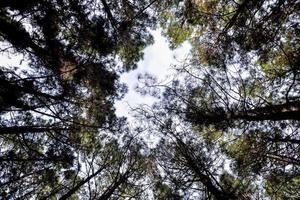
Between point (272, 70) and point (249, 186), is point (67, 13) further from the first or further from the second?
point (249, 186)

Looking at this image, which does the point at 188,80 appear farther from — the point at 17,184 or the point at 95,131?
the point at 17,184

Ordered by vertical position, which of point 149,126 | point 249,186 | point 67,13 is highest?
point 67,13

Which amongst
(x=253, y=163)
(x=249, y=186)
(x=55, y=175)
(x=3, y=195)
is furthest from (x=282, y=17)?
(x=3, y=195)

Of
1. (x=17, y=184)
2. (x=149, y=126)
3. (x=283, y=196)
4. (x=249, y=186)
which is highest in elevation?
(x=149, y=126)

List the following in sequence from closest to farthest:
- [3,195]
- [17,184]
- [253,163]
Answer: [3,195]
[17,184]
[253,163]

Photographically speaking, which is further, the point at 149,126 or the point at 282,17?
the point at 149,126

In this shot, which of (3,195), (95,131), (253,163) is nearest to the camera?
(3,195)

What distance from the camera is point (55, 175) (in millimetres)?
9000

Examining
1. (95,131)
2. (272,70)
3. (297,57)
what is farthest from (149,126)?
(297,57)

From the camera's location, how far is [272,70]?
369 inches

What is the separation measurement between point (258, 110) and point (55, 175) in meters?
5.73

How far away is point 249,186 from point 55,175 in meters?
5.28

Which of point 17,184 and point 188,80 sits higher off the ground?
point 188,80

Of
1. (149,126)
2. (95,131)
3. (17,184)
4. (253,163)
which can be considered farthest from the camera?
(149,126)
